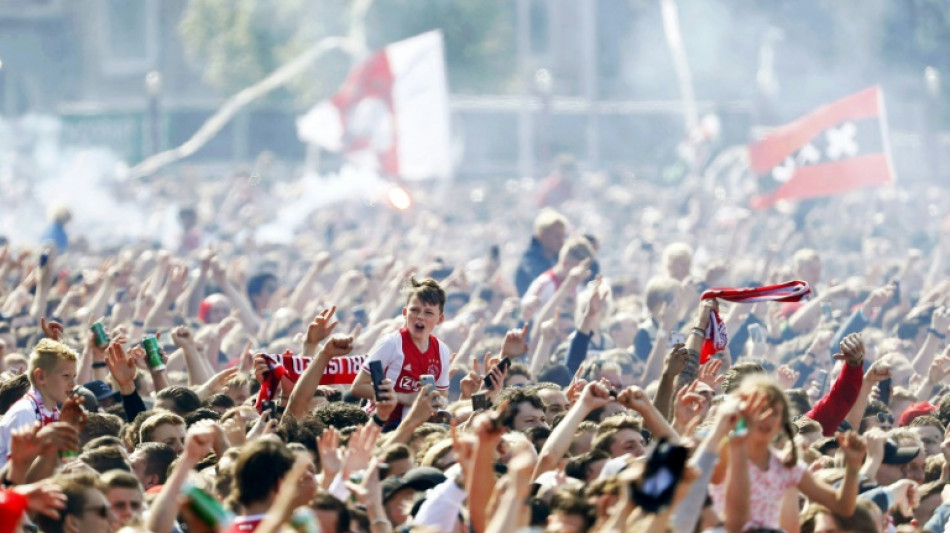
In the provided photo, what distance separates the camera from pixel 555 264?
14.0m

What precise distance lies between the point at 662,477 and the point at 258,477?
57.1 inches

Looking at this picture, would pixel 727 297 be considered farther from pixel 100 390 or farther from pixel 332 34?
pixel 332 34

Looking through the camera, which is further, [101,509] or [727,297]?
[727,297]

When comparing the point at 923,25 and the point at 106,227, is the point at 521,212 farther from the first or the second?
the point at 923,25

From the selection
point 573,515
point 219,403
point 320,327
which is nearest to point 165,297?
point 219,403

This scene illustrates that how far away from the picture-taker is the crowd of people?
19.2 feet

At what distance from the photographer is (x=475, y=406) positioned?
7.83m

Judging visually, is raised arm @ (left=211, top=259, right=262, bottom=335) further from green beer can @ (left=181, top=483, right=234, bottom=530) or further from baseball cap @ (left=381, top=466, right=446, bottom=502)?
green beer can @ (left=181, top=483, right=234, bottom=530)

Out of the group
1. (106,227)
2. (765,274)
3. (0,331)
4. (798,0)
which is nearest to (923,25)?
(798,0)

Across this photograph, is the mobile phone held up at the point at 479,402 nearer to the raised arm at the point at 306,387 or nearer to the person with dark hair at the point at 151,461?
the raised arm at the point at 306,387

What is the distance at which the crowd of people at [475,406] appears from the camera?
5.87 metres

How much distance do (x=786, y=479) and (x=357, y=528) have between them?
139 centimetres

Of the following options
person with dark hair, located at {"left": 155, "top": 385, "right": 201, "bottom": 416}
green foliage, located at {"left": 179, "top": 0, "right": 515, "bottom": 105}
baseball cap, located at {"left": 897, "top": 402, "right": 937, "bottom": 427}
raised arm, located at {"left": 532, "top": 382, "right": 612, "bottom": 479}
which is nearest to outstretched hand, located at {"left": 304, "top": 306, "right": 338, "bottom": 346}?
person with dark hair, located at {"left": 155, "top": 385, "right": 201, "bottom": 416}

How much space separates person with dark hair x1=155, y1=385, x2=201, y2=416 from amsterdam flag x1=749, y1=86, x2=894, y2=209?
11.5 metres
